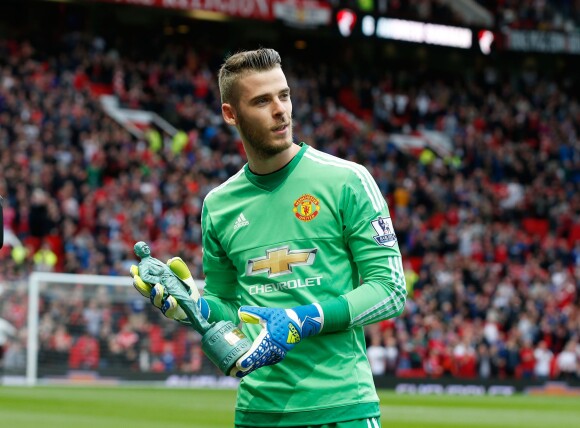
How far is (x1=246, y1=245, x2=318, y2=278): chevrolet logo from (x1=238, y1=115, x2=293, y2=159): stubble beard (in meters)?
0.35

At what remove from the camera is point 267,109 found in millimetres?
4246

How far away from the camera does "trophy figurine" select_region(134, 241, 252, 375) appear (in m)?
3.90

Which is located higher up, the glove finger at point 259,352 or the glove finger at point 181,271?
the glove finger at point 181,271

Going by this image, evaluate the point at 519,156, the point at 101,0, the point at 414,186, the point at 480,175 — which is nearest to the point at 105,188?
the point at 101,0

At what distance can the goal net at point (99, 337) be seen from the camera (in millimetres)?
21234

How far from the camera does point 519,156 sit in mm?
34250

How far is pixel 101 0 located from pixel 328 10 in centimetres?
675

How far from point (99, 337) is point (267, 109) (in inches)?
705

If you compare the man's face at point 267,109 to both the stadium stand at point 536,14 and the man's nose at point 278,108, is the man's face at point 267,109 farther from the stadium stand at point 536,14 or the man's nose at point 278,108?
the stadium stand at point 536,14

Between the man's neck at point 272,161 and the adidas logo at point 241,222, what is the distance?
18 cm

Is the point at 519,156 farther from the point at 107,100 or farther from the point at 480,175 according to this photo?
the point at 107,100

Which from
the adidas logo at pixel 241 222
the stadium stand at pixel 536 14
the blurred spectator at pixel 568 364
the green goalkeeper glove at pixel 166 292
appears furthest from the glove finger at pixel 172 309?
the stadium stand at pixel 536 14

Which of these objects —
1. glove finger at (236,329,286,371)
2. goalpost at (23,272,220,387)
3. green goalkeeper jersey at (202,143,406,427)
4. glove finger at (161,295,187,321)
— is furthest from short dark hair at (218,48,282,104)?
goalpost at (23,272,220,387)

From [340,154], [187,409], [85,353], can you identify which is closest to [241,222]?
[187,409]
